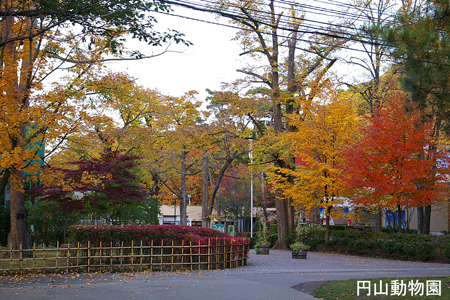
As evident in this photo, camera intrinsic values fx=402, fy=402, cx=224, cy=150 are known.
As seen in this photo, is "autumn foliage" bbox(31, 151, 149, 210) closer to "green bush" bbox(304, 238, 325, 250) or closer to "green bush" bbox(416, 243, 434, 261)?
"green bush" bbox(304, 238, 325, 250)

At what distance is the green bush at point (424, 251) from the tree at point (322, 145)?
478cm

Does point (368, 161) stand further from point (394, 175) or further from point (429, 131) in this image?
point (429, 131)

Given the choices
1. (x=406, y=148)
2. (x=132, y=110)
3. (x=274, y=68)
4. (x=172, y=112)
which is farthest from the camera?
(x=172, y=112)

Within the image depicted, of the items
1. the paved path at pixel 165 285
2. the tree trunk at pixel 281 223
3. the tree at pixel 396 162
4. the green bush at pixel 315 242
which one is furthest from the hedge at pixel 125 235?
the tree trunk at pixel 281 223

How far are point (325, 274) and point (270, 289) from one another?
409 cm

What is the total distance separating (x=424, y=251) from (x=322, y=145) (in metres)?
7.46

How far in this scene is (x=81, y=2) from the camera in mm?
9328

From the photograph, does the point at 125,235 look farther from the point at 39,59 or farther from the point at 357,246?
the point at 357,246

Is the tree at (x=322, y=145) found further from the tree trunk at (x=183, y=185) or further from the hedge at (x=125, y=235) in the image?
the hedge at (x=125, y=235)

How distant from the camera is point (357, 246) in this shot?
21719mm

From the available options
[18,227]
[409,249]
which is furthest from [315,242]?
[18,227]

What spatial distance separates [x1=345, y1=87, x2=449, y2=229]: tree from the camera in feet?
60.3

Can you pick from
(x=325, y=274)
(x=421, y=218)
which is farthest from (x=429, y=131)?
(x=325, y=274)

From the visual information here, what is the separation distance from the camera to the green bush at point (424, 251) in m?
18.2
